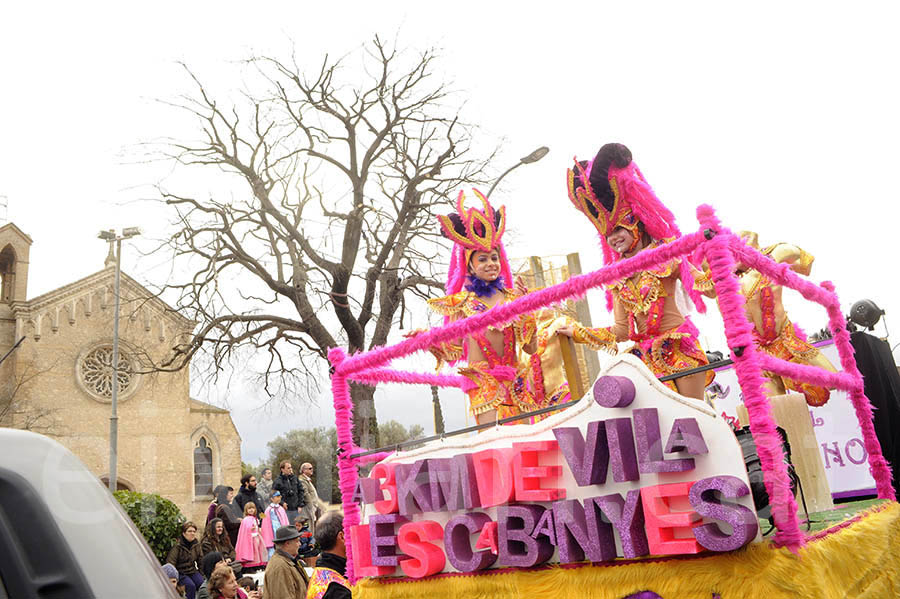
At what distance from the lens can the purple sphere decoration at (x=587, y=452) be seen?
3.29 metres

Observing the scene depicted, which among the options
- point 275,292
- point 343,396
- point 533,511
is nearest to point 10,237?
point 275,292

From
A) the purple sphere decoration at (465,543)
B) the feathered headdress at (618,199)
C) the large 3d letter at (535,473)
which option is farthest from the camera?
the feathered headdress at (618,199)

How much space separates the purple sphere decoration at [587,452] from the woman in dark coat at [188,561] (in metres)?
7.78

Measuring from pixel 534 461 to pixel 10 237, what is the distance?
36.3m

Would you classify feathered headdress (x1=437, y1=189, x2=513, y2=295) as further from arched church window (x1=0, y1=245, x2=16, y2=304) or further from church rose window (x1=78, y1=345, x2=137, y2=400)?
arched church window (x1=0, y1=245, x2=16, y2=304)

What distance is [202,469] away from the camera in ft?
107

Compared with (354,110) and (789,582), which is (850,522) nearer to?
(789,582)

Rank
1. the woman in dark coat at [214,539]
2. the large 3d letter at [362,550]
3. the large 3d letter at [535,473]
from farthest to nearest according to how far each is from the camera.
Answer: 1. the woman in dark coat at [214,539]
2. the large 3d letter at [362,550]
3. the large 3d letter at [535,473]

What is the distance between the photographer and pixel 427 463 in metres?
4.01

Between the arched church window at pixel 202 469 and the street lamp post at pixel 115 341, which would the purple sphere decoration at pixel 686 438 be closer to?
the street lamp post at pixel 115 341

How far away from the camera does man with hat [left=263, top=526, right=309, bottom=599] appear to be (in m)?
5.99

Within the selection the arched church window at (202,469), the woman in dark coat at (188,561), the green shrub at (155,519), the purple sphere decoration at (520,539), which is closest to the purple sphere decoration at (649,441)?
the purple sphere decoration at (520,539)

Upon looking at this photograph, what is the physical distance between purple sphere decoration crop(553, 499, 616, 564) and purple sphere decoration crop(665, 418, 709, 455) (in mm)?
503

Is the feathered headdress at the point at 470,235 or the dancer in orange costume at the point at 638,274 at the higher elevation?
the feathered headdress at the point at 470,235
